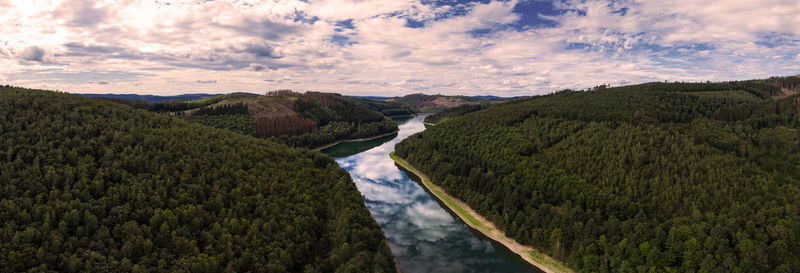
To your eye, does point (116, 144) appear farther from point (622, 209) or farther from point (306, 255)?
point (622, 209)

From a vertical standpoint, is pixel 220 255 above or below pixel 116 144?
below

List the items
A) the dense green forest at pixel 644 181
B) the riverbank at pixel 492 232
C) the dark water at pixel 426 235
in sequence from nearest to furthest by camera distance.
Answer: the dense green forest at pixel 644 181, the riverbank at pixel 492 232, the dark water at pixel 426 235

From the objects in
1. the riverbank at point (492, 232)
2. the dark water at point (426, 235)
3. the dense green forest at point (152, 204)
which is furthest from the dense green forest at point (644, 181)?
the dense green forest at point (152, 204)

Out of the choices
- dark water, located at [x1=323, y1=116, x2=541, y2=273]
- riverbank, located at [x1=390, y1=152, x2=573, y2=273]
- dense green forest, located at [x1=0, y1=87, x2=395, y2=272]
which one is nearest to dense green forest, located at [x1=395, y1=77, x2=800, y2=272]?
riverbank, located at [x1=390, y1=152, x2=573, y2=273]

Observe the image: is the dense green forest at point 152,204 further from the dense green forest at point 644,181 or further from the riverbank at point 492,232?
the dense green forest at point 644,181

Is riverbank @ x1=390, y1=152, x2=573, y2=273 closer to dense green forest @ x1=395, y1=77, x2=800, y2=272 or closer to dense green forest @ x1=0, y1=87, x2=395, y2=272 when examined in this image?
dense green forest @ x1=395, y1=77, x2=800, y2=272

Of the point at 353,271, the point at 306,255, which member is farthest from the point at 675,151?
the point at 306,255
